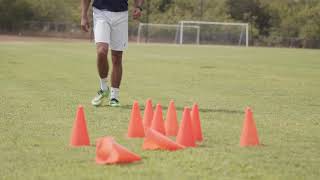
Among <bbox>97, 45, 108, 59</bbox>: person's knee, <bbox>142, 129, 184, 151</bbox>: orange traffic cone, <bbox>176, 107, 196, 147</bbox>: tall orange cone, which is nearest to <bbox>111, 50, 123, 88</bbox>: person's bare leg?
<bbox>97, 45, 108, 59</bbox>: person's knee

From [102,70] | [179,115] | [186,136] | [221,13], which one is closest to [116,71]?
[102,70]

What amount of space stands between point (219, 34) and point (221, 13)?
57.5ft

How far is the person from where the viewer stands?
973 cm

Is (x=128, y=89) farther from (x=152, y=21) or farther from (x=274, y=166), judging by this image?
(x=152, y=21)

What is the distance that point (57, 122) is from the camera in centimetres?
784

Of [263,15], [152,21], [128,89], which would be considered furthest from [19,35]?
[128,89]

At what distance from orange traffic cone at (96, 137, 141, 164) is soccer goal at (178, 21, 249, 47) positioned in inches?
2275

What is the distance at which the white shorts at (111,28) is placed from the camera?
9.75m

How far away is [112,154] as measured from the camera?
5086 mm

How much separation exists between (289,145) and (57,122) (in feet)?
9.32

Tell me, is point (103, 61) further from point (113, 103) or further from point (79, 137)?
point (79, 137)

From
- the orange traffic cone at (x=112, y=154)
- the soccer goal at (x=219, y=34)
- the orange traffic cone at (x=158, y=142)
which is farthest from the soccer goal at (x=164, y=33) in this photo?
the orange traffic cone at (x=112, y=154)

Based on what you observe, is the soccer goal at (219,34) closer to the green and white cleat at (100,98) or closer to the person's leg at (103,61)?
the person's leg at (103,61)

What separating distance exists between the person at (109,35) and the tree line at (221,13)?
6132cm
